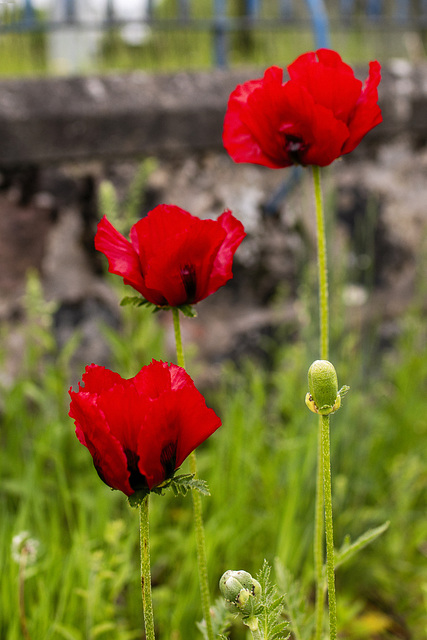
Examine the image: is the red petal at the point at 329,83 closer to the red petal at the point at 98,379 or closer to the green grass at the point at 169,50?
the red petal at the point at 98,379

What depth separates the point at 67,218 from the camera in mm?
1905

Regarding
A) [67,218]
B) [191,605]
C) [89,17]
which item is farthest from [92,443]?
[89,17]

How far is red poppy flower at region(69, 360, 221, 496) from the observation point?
0.60m

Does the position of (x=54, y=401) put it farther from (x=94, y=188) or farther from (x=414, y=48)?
(x=414, y=48)

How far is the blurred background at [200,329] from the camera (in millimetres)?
1367

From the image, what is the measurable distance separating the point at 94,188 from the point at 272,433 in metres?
0.86

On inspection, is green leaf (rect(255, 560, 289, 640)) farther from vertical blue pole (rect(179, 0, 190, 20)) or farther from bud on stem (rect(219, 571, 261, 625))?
vertical blue pole (rect(179, 0, 190, 20))

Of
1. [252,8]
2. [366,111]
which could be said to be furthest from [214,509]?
[252,8]

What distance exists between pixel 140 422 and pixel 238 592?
0.18m

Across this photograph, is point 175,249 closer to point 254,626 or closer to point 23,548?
point 254,626

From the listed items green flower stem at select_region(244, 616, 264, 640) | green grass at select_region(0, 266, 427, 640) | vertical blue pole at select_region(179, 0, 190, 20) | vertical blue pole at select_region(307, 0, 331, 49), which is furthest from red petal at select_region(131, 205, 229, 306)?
vertical blue pole at select_region(179, 0, 190, 20)

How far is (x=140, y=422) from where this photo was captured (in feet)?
2.01

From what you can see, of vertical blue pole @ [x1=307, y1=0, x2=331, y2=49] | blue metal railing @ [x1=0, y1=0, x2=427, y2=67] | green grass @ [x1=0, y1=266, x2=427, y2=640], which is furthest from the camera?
blue metal railing @ [x1=0, y1=0, x2=427, y2=67]

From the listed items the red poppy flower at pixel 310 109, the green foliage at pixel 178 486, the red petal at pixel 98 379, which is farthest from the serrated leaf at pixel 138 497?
the red poppy flower at pixel 310 109
